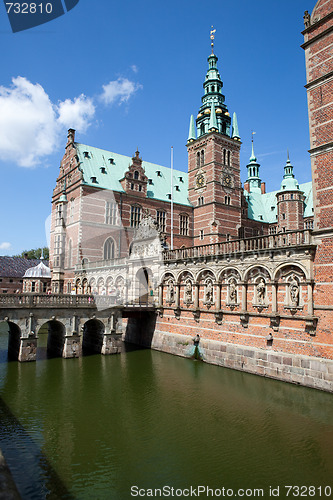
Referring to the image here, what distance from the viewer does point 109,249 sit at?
37500 millimetres

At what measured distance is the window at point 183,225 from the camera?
140ft

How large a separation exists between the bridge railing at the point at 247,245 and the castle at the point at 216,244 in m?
0.08

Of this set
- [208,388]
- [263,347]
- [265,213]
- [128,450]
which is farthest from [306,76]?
[265,213]

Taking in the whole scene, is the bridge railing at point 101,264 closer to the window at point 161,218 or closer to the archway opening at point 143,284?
the archway opening at point 143,284

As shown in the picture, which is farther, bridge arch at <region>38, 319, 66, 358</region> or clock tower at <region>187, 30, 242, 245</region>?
clock tower at <region>187, 30, 242, 245</region>

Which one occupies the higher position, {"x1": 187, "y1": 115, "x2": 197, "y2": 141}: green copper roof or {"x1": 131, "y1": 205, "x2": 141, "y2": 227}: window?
{"x1": 187, "y1": 115, "x2": 197, "y2": 141}: green copper roof

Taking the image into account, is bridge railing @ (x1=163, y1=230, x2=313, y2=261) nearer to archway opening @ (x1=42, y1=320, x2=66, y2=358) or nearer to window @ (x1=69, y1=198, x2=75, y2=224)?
archway opening @ (x1=42, y1=320, x2=66, y2=358)

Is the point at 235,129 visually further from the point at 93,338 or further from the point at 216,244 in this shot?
the point at 93,338

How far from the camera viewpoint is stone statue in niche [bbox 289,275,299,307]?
627 inches

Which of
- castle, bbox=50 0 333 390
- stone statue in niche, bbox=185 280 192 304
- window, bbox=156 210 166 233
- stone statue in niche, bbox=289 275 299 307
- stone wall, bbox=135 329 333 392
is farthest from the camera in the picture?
window, bbox=156 210 166 233

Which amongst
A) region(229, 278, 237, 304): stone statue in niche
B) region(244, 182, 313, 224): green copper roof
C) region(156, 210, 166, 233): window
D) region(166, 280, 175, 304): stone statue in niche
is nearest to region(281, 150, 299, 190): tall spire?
region(244, 182, 313, 224): green copper roof

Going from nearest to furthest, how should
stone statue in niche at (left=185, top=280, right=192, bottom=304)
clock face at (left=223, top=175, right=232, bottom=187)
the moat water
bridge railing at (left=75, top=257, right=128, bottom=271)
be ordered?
the moat water
stone statue in niche at (left=185, top=280, right=192, bottom=304)
bridge railing at (left=75, top=257, right=128, bottom=271)
clock face at (left=223, top=175, right=232, bottom=187)

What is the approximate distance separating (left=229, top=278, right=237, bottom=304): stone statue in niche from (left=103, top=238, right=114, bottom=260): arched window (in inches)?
795

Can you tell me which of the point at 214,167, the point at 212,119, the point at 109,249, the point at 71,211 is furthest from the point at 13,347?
the point at 212,119
